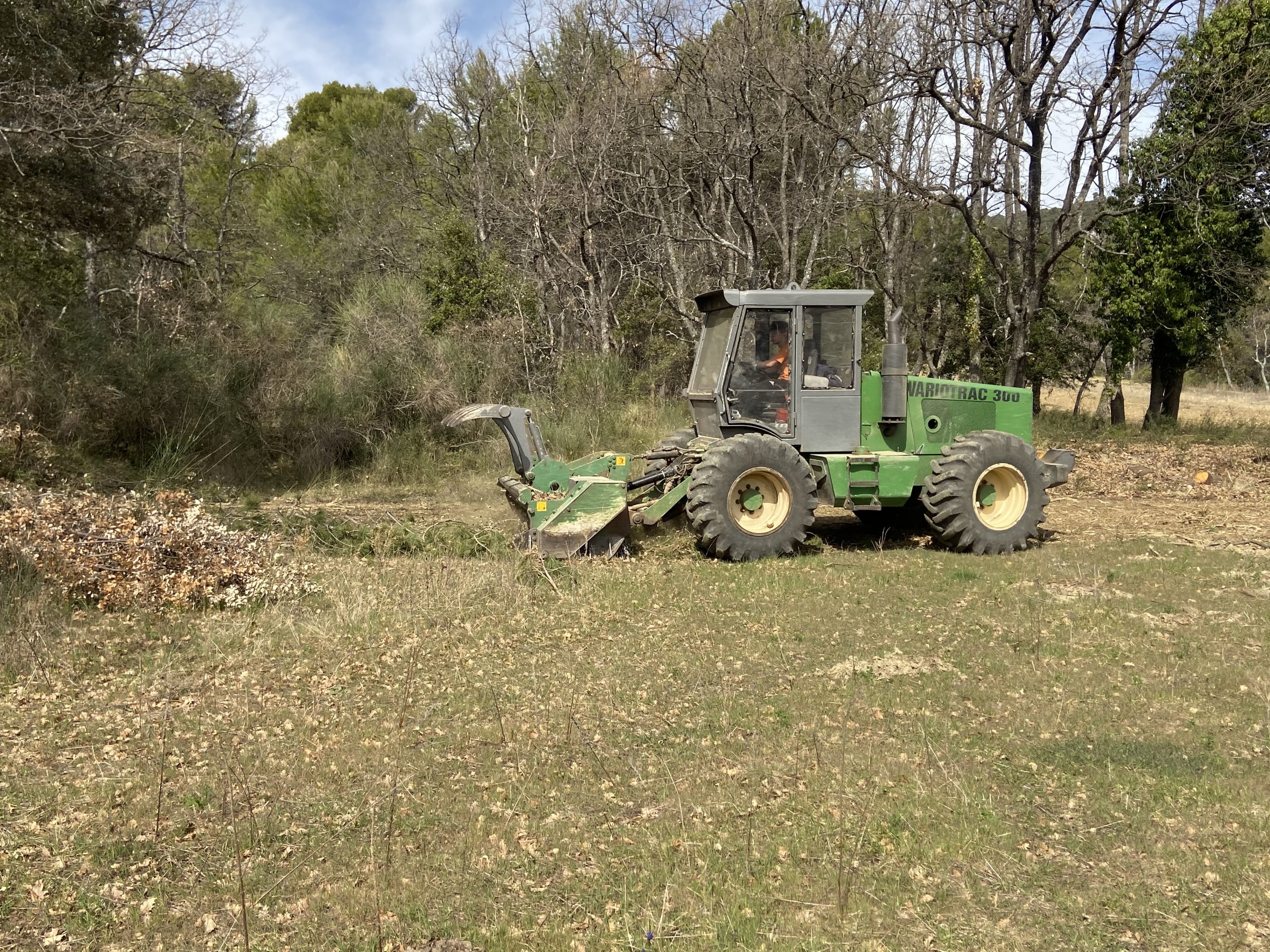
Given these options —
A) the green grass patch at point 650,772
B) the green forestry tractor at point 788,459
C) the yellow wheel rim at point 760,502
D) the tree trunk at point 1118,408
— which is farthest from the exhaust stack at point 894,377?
the tree trunk at point 1118,408

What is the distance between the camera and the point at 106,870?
12.6 feet

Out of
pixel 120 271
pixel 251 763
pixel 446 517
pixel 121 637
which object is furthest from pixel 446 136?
pixel 251 763

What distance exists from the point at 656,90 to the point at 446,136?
10204mm

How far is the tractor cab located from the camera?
938cm

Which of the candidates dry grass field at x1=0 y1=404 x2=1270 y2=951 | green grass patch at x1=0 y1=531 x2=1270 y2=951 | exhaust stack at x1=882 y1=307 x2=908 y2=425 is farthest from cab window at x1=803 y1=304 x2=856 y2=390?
green grass patch at x1=0 y1=531 x2=1270 y2=951

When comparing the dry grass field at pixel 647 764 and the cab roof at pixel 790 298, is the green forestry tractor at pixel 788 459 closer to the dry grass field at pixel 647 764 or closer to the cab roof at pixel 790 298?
the cab roof at pixel 790 298

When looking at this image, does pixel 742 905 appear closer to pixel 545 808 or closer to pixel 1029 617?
pixel 545 808

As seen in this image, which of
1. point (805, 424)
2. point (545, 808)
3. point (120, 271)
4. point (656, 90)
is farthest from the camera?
point (656, 90)

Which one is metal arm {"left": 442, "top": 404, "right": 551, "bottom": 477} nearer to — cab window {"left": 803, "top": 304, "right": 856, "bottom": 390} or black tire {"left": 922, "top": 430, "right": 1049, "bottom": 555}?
cab window {"left": 803, "top": 304, "right": 856, "bottom": 390}

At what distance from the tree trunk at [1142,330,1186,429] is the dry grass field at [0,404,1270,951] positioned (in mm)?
12553

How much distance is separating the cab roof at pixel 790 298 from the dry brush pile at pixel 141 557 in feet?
15.0

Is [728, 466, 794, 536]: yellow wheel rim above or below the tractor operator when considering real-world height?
below

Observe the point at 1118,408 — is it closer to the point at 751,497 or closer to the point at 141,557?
the point at 751,497

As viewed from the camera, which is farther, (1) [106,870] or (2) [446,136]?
(2) [446,136]
